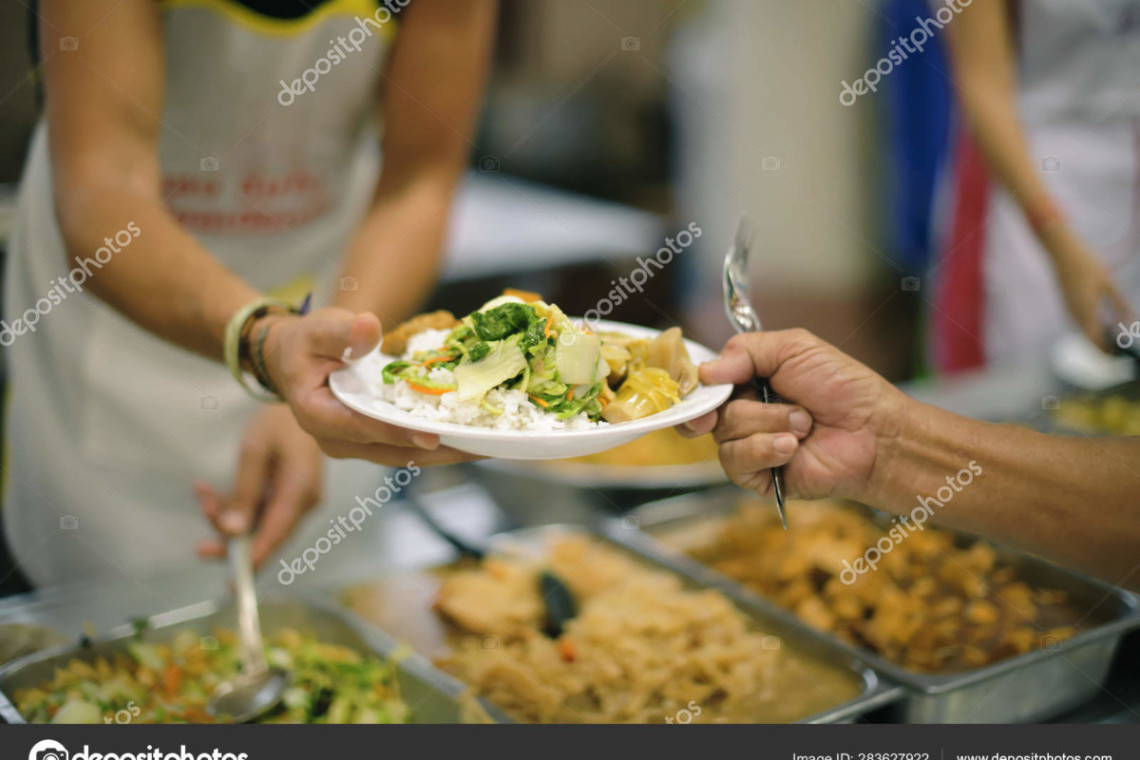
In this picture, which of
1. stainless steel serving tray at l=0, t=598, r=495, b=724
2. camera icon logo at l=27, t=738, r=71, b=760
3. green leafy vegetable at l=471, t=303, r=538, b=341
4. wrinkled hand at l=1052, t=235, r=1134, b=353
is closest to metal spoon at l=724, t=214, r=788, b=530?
green leafy vegetable at l=471, t=303, r=538, b=341

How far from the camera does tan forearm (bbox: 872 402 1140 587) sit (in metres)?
1.17

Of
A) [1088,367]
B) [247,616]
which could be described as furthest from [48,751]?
[1088,367]

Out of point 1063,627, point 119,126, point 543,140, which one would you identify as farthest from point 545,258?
point 1063,627

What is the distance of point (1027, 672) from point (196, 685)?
4.01 feet

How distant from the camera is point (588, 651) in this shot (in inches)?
54.1

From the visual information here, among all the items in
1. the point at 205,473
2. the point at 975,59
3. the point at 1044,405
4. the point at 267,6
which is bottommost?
the point at 205,473

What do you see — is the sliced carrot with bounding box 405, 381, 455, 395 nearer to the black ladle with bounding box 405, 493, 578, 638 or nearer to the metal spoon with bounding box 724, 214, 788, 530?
the metal spoon with bounding box 724, 214, 788, 530

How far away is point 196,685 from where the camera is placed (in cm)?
131

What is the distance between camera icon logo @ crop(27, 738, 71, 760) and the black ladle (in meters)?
0.69

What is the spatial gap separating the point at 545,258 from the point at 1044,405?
79.7 inches

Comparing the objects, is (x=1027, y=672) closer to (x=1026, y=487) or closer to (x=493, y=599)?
(x=1026, y=487)

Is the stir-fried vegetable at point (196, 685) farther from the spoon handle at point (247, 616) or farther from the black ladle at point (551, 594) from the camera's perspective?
the black ladle at point (551, 594)

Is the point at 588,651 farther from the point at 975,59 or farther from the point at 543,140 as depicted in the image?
the point at 543,140

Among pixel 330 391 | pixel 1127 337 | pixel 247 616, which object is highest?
pixel 1127 337
